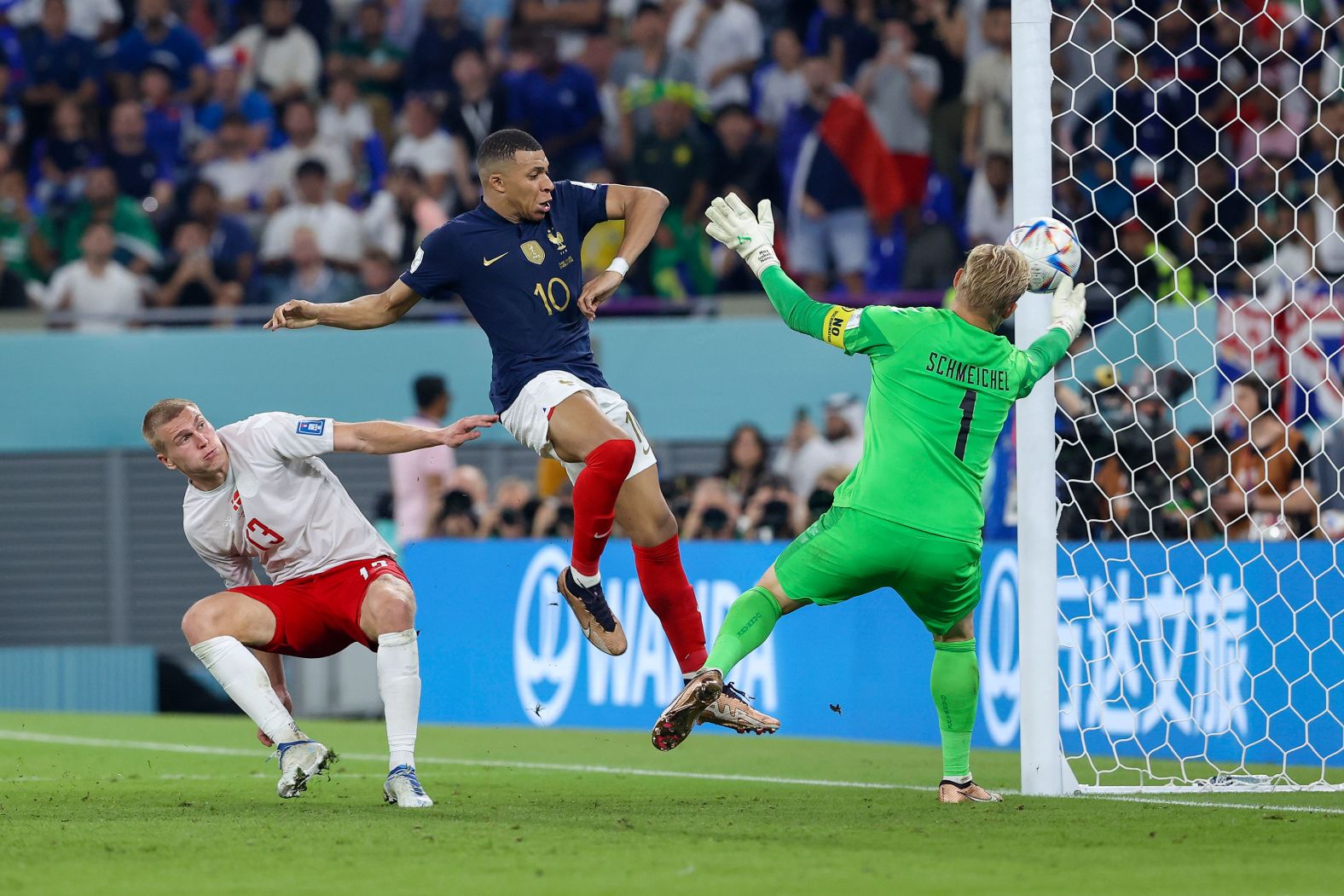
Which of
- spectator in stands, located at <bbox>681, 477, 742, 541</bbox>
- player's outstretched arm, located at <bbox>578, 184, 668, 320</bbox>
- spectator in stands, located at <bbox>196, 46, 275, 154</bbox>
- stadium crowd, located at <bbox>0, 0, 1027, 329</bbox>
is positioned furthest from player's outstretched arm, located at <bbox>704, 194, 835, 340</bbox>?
spectator in stands, located at <bbox>196, 46, 275, 154</bbox>

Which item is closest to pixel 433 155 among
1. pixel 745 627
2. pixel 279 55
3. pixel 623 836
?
pixel 279 55

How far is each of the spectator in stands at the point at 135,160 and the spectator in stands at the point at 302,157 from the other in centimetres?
98

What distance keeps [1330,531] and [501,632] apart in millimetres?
5838

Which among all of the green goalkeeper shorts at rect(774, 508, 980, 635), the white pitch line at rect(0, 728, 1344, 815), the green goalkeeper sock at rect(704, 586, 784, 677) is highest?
the green goalkeeper shorts at rect(774, 508, 980, 635)

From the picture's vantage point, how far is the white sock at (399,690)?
7.97 metres

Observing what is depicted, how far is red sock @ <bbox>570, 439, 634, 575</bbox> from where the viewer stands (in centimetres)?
812

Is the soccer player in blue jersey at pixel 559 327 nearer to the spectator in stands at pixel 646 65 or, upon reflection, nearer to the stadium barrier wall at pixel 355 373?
the stadium barrier wall at pixel 355 373

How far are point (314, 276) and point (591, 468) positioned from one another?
29.7ft

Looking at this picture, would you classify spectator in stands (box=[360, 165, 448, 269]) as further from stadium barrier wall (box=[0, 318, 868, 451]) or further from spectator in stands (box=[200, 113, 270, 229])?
spectator in stands (box=[200, 113, 270, 229])

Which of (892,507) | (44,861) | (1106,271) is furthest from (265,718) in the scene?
(1106,271)

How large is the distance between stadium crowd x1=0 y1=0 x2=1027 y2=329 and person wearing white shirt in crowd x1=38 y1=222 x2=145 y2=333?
0.02m

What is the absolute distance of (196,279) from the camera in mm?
17250

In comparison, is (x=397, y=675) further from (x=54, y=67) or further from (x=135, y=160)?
(x=54, y=67)

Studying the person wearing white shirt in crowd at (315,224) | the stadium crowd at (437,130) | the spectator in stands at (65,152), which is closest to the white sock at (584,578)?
the stadium crowd at (437,130)
